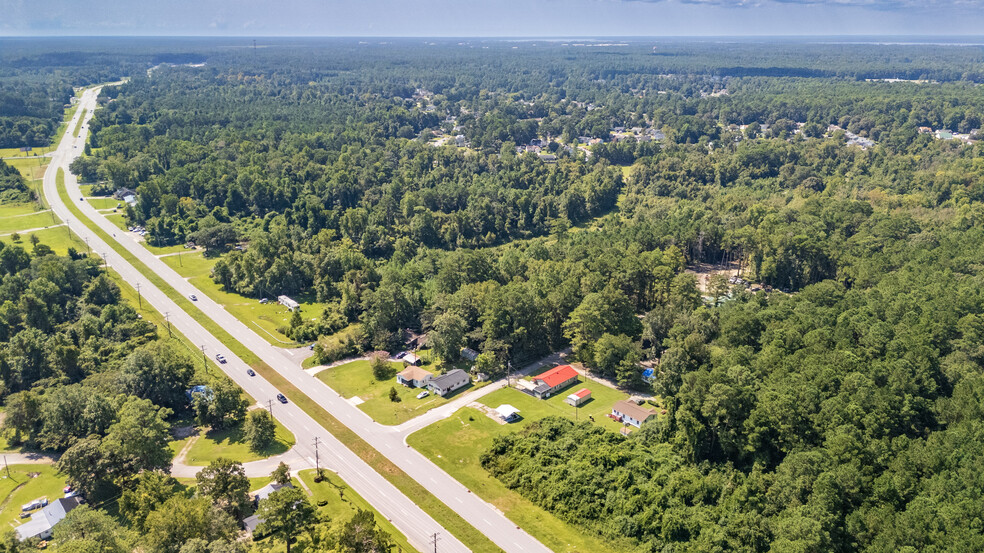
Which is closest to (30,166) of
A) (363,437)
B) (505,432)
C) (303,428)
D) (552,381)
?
(303,428)

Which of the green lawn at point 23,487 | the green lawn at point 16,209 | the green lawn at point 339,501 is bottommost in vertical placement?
the green lawn at point 23,487

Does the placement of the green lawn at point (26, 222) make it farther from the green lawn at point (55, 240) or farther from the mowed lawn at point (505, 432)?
the mowed lawn at point (505, 432)

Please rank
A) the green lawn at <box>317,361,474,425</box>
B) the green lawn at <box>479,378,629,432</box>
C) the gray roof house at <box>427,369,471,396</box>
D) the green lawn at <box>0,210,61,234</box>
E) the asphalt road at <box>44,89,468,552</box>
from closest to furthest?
the asphalt road at <box>44,89,468,552</box>, the green lawn at <box>479,378,629,432</box>, the green lawn at <box>317,361,474,425</box>, the gray roof house at <box>427,369,471,396</box>, the green lawn at <box>0,210,61,234</box>

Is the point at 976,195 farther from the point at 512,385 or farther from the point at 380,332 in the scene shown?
the point at 380,332

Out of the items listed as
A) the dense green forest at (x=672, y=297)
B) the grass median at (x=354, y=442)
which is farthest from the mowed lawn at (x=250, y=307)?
the grass median at (x=354, y=442)

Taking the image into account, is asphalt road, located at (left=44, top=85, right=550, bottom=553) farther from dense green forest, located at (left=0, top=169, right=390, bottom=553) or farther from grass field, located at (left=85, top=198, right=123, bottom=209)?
grass field, located at (left=85, top=198, right=123, bottom=209)

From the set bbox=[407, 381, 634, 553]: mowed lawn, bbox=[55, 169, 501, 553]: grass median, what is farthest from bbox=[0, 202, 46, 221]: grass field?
bbox=[407, 381, 634, 553]: mowed lawn
